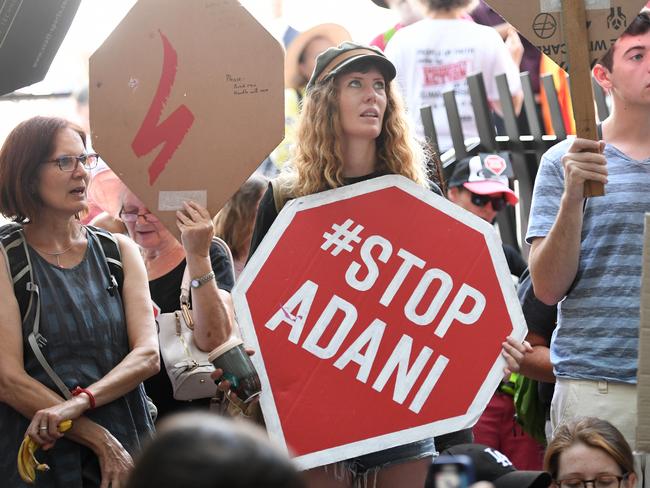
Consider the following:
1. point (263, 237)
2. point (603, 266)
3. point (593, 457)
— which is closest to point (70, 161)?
point (263, 237)

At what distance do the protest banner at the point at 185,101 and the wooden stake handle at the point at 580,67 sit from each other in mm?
806

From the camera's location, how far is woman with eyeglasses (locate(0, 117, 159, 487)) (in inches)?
137

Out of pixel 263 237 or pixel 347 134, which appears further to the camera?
pixel 347 134

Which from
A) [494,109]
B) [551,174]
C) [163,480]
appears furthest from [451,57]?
[163,480]

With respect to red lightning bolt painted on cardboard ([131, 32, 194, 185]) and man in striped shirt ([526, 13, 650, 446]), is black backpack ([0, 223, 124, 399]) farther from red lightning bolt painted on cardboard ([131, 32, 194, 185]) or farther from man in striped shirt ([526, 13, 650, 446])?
man in striped shirt ([526, 13, 650, 446])

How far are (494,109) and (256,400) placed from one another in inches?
152

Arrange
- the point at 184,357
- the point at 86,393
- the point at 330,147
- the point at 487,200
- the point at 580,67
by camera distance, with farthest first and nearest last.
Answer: the point at 487,200 < the point at 184,357 < the point at 330,147 < the point at 86,393 < the point at 580,67

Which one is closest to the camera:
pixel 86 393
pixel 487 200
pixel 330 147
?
pixel 86 393

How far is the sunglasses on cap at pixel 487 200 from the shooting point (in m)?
5.93

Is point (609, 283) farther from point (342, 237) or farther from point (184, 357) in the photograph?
point (184, 357)

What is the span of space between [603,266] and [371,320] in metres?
0.68

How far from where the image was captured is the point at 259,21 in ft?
11.8

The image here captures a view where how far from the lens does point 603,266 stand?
3.61 m

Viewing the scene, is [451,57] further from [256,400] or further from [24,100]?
[256,400]
